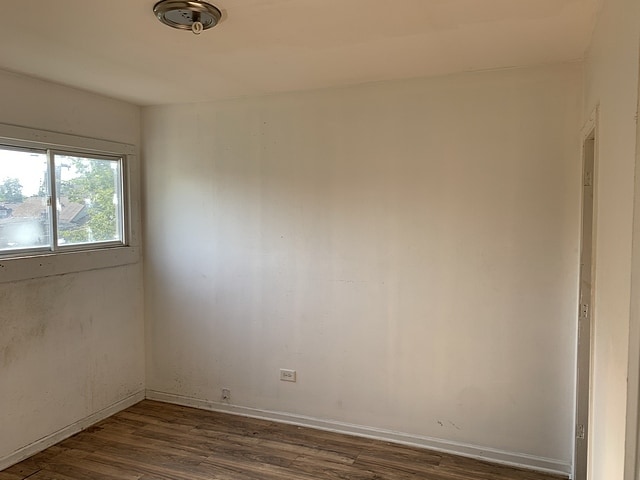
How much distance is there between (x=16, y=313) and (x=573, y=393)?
3562 mm

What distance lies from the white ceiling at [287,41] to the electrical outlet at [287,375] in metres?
2.13

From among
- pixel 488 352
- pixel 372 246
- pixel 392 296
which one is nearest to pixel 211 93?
pixel 372 246

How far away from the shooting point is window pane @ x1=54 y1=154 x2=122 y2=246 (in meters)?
3.47

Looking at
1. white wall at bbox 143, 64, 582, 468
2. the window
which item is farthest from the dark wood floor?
the window

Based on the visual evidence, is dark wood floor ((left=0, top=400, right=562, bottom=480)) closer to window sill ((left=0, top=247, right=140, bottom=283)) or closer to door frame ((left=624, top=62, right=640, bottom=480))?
window sill ((left=0, top=247, right=140, bottom=283))

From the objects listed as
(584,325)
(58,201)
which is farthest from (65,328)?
(584,325)

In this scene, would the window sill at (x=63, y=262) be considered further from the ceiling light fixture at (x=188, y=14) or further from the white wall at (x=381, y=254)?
the ceiling light fixture at (x=188, y=14)

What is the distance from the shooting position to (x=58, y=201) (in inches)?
135

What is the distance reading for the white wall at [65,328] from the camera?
121 inches

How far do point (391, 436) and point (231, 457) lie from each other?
1.12 metres

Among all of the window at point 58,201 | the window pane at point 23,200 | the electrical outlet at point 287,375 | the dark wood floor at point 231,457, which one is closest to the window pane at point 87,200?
the window at point 58,201

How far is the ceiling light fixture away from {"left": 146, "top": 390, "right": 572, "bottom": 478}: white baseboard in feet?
9.19

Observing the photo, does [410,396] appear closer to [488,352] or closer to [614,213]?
[488,352]

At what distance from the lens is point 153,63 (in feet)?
9.09
